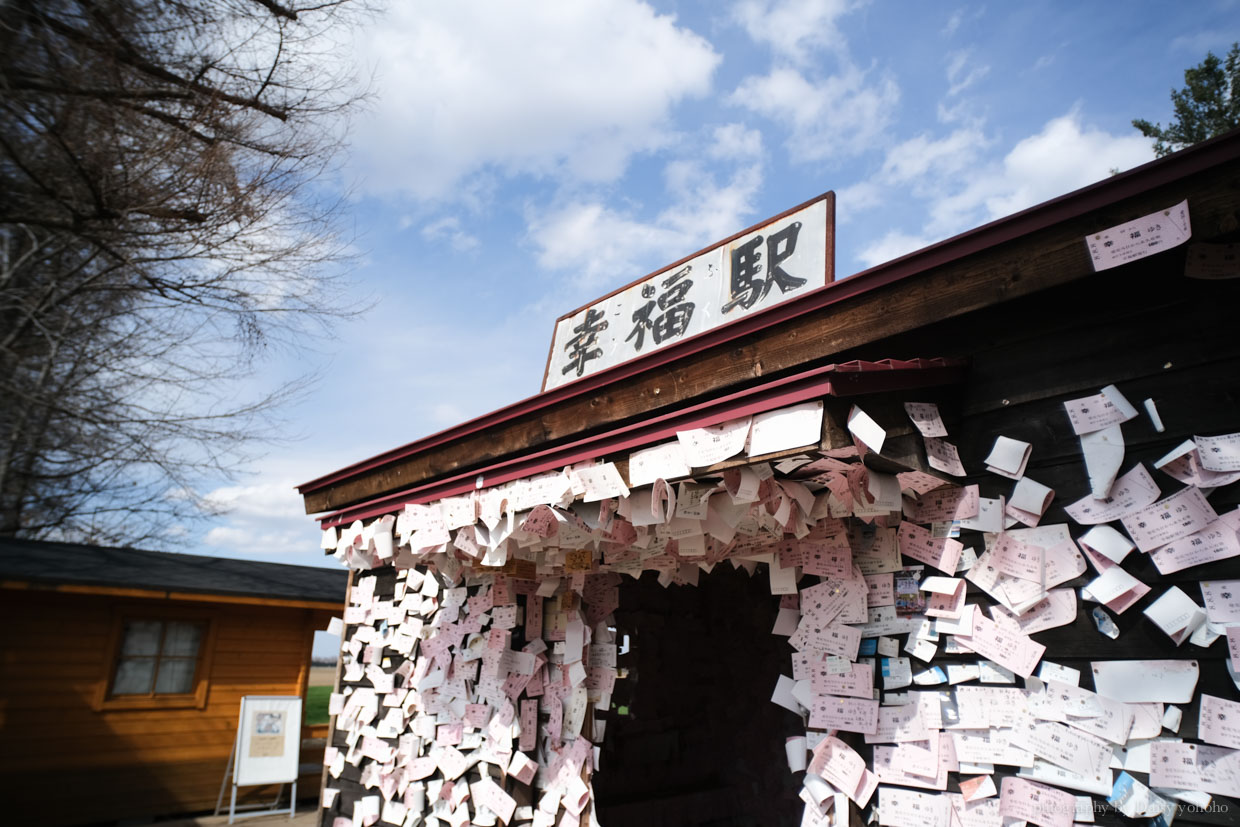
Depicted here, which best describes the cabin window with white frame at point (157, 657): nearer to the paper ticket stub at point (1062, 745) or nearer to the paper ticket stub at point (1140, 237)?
the paper ticket stub at point (1062, 745)

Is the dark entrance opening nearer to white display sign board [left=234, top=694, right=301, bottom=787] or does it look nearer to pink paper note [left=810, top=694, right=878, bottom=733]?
pink paper note [left=810, top=694, right=878, bottom=733]

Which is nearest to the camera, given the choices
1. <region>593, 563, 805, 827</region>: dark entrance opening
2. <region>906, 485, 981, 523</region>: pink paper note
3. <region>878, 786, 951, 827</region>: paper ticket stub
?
<region>878, 786, 951, 827</region>: paper ticket stub

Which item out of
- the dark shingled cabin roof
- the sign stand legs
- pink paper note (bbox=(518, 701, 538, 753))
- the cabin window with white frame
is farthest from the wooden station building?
the cabin window with white frame

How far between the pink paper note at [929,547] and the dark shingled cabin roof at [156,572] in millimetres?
8572

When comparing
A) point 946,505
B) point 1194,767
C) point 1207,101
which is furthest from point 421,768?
point 1207,101

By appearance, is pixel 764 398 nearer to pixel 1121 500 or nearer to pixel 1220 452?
pixel 1121 500

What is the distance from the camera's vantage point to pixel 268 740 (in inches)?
325

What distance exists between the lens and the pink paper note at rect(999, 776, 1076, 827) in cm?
202

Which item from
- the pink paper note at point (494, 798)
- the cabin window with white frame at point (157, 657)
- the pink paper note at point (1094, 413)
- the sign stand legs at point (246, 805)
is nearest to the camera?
the pink paper note at point (1094, 413)

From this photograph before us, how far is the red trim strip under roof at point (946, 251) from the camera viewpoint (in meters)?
1.88

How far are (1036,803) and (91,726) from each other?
372 inches

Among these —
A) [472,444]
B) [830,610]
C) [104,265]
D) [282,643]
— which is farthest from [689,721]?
[104,265]

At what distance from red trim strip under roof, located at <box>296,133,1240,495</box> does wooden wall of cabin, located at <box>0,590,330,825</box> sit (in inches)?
292

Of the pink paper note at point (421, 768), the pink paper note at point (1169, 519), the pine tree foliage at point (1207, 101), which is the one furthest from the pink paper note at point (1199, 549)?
the pine tree foliage at point (1207, 101)
